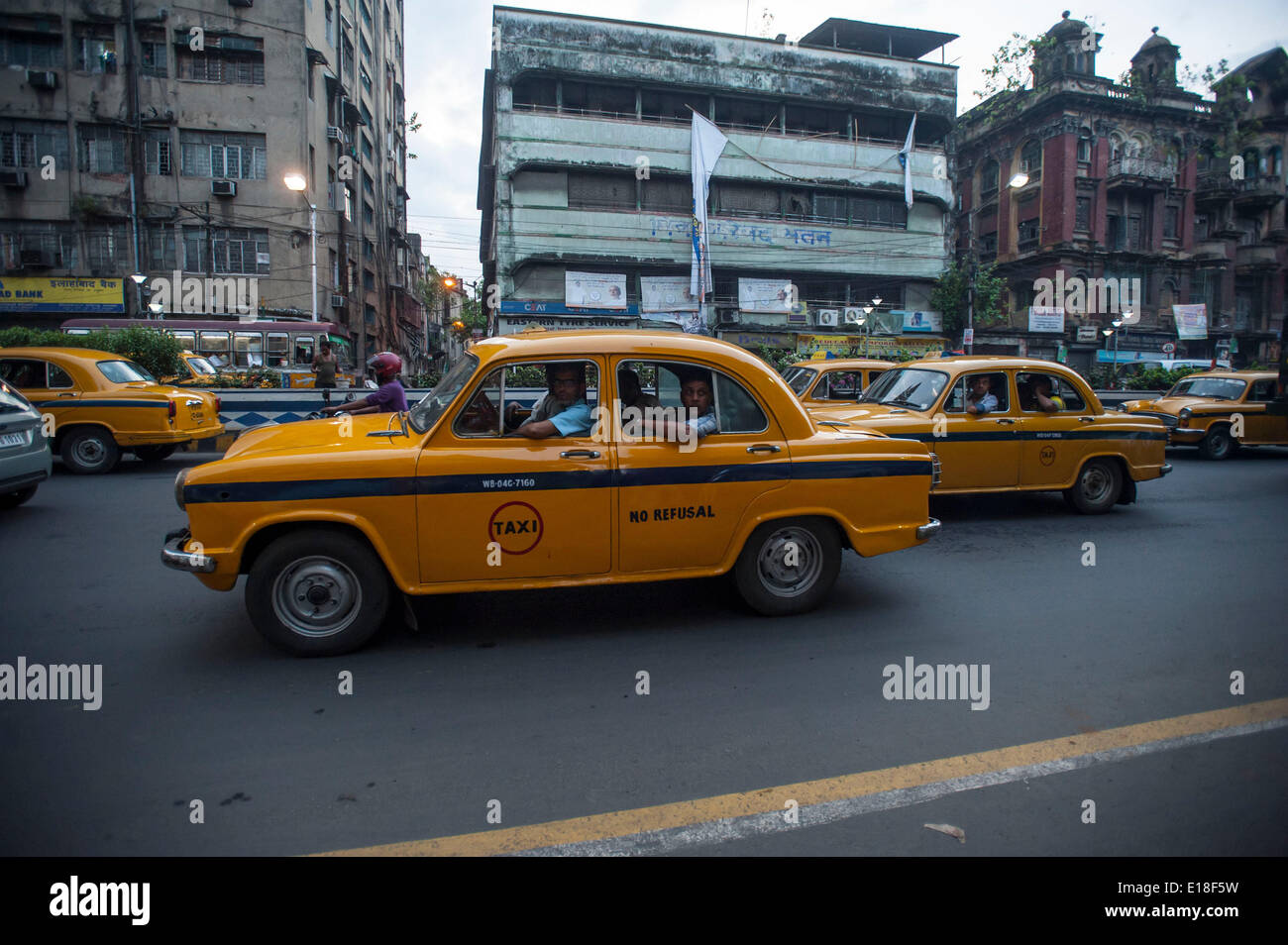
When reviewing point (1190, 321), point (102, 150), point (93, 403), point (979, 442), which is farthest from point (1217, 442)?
point (102, 150)

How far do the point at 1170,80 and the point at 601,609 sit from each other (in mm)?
51073

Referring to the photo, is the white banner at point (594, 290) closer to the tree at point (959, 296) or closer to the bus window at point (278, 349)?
the bus window at point (278, 349)

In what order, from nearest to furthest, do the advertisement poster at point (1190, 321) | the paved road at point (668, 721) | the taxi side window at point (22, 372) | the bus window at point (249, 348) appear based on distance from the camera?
the paved road at point (668, 721)
the taxi side window at point (22, 372)
the bus window at point (249, 348)
the advertisement poster at point (1190, 321)

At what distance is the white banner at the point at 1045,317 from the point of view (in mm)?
37969

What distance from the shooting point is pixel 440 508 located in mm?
4090

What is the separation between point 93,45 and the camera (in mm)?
29500

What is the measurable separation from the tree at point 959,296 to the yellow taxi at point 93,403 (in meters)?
34.8

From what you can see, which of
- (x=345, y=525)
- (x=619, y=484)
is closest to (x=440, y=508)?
(x=345, y=525)

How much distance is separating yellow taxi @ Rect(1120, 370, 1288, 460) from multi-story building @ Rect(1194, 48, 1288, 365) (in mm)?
34590

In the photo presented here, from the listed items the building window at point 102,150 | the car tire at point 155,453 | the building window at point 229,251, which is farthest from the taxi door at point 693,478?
the building window at point 102,150

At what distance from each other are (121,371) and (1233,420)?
59.6 ft

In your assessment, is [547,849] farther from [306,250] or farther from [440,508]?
[306,250]

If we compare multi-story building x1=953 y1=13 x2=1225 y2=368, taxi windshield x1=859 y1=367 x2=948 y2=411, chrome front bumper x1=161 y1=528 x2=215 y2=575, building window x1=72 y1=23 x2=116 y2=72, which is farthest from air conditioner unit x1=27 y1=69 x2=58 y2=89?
multi-story building x1=953 y1=13 x2=1225 y2=368

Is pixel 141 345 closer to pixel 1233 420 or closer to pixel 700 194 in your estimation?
pixel 1233 420
